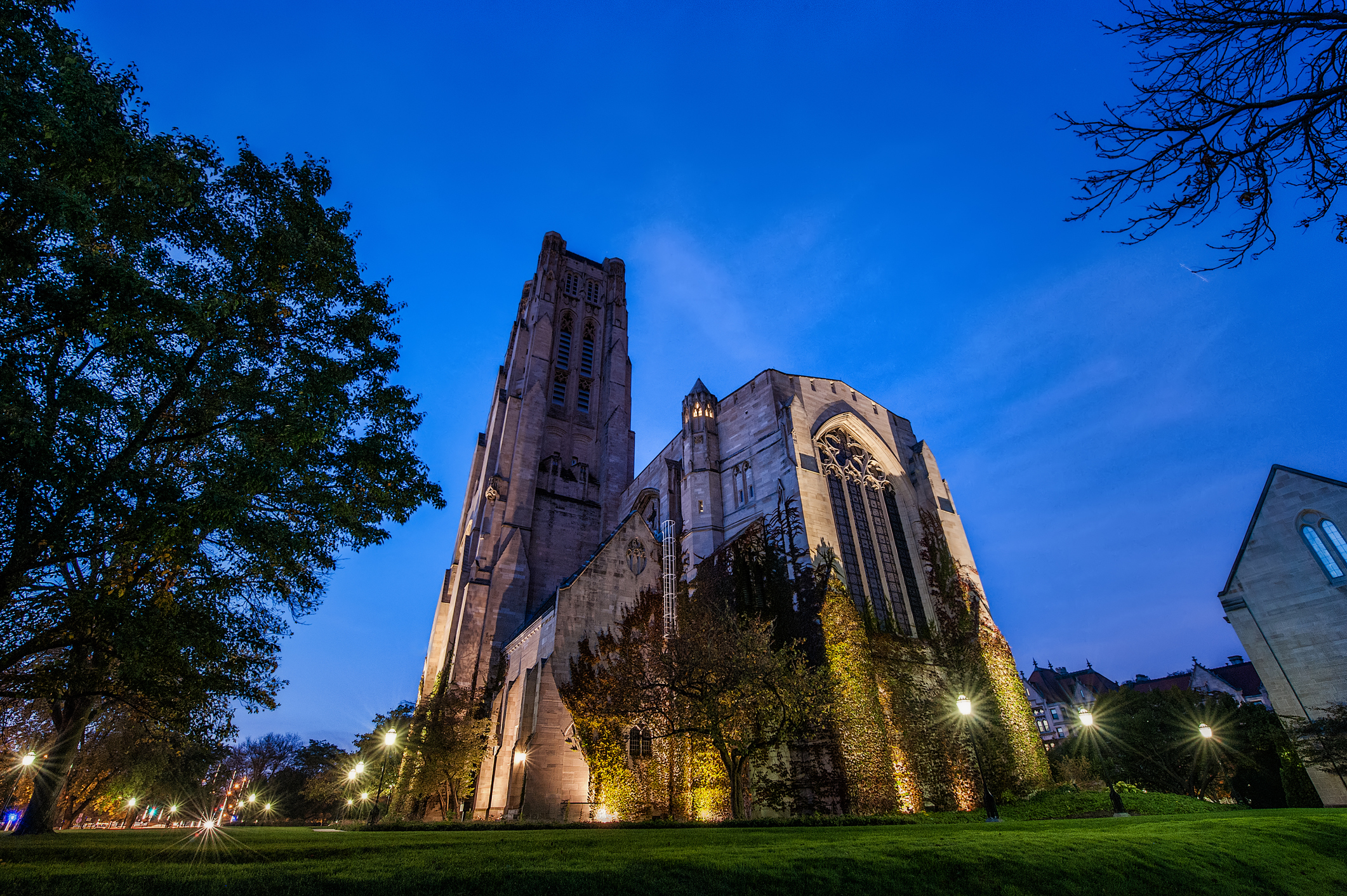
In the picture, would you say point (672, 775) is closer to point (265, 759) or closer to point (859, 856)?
point (859, 856)

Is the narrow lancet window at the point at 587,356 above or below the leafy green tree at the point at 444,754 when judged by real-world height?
→ above

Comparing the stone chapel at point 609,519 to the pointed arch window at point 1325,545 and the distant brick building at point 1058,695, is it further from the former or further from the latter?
the distant brick building at point 1058,695

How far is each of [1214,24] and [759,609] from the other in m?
18.5

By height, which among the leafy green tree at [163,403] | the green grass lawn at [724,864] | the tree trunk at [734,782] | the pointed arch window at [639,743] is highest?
the leafy green tree at [163,403]

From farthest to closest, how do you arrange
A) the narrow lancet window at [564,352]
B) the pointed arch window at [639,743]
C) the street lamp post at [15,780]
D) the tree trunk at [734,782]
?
the narrow lancet window at [564,352] < the street lamp post at [15,780] < the pointed arch window at [639,743] < the tree trunk at [734,782]

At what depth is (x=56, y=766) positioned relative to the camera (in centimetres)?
1159

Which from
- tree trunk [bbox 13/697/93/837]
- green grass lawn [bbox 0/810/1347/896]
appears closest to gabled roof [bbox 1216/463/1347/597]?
green grass lawn [bbox 0/810/1347/896]

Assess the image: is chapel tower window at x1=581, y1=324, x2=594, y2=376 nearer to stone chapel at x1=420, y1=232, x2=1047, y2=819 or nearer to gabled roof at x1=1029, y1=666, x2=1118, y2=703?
stone chapel at x1=420, y1=232, x2=1047, y2=819

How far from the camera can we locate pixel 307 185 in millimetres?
11023

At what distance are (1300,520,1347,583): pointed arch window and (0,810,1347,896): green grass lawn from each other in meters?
20.2

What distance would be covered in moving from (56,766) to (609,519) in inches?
1005

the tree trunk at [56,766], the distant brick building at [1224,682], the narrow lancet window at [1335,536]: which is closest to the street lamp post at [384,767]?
the tree trunk at [56,766]

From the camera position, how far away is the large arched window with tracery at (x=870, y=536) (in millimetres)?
22000

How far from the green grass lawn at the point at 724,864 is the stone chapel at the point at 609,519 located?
10.2 metres
